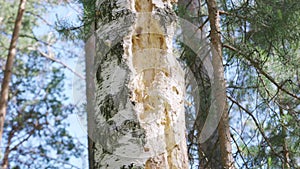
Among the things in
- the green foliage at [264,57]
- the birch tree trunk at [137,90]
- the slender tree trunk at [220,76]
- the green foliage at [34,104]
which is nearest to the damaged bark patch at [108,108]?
the birch tree trunk at [137,90]

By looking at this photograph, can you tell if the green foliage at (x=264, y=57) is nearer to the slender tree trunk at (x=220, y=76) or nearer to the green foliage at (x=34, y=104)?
the slender tree trunk at (x=220, y=76)

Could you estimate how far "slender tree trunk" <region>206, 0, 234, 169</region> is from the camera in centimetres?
Result: 222

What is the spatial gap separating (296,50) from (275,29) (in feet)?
0.88

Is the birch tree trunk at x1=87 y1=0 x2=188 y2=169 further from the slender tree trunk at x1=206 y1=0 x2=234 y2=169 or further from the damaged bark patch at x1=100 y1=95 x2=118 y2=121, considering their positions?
the slender tree trunk at x1=206 y1=0 x2=234 y2=169

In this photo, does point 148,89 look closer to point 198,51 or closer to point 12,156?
point 198,51

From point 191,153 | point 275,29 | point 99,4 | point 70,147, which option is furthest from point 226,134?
point 70,147

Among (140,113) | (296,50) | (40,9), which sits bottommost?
(140,113)

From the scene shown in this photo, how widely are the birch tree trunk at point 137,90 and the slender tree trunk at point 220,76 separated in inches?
40.6

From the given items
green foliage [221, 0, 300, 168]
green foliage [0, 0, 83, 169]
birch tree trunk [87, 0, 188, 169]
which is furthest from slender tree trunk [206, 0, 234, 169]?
green foliage [0, 0, 83, 169]

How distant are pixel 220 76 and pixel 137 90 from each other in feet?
3.98

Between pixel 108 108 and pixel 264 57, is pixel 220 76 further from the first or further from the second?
pixel 108 108

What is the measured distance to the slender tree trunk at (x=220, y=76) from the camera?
222 cm

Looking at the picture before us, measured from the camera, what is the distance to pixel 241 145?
100 inches

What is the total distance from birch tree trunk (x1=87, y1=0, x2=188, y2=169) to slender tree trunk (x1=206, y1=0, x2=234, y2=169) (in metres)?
1.03
